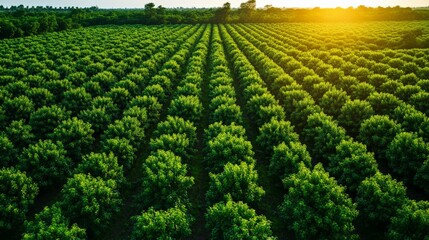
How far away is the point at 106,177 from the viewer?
1502 cm

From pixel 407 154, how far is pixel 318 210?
752 centimetres

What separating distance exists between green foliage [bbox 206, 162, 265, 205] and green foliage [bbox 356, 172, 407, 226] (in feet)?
15.4

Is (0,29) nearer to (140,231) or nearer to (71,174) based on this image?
(71,174)

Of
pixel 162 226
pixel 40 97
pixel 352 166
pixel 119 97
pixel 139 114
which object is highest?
pixel 40 97

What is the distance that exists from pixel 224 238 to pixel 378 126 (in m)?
13.1

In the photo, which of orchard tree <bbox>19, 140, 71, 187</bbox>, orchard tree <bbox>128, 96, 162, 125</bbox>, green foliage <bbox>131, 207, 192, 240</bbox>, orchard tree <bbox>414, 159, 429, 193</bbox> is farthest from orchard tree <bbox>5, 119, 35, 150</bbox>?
orchard tree <bbox>414, 159, 429, 193</bbox>

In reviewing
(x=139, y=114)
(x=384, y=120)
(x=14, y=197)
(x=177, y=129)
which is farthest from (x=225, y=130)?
(x=14, y=197)

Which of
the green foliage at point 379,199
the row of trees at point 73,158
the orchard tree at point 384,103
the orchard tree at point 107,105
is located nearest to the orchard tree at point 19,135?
the row of trees at point 73,158

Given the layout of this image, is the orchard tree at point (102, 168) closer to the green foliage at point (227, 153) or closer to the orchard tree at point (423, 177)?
the green foliage at point (227, 153)

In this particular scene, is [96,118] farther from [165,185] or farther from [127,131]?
[165,185]

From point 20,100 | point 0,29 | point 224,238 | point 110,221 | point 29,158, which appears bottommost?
point 110,221

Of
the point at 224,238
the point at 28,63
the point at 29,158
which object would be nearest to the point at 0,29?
the point at 28,63

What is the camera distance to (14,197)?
13.5 m

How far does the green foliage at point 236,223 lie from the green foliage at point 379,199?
16.3 ft
